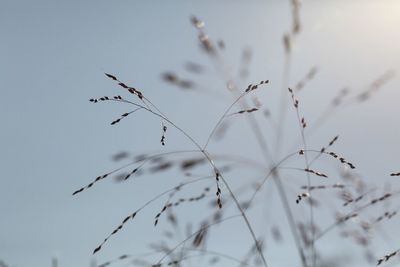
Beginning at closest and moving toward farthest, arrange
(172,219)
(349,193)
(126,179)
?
(126,179) < (349,193) < (172,219)

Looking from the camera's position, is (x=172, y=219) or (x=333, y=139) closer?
(x=333, y=139)

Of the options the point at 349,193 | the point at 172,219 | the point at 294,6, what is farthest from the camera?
the point at 172,219

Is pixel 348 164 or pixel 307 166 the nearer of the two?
pixel 348 164

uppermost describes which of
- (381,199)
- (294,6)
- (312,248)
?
(294,6)

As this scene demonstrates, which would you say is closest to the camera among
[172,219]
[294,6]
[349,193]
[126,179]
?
[294,6]

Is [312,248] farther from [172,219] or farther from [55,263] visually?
[55,263]

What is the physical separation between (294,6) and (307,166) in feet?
2.31

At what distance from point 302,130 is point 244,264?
0.64 metres

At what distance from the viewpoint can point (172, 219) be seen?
11.9 feet

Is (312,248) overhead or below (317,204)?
below

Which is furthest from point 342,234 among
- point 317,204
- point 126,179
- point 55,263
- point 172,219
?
point 55,263

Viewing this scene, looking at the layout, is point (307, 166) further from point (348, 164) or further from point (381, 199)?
point (381, 199)

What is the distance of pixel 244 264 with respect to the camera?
2.47 metres

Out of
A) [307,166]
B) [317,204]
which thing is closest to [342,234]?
[317,204]
